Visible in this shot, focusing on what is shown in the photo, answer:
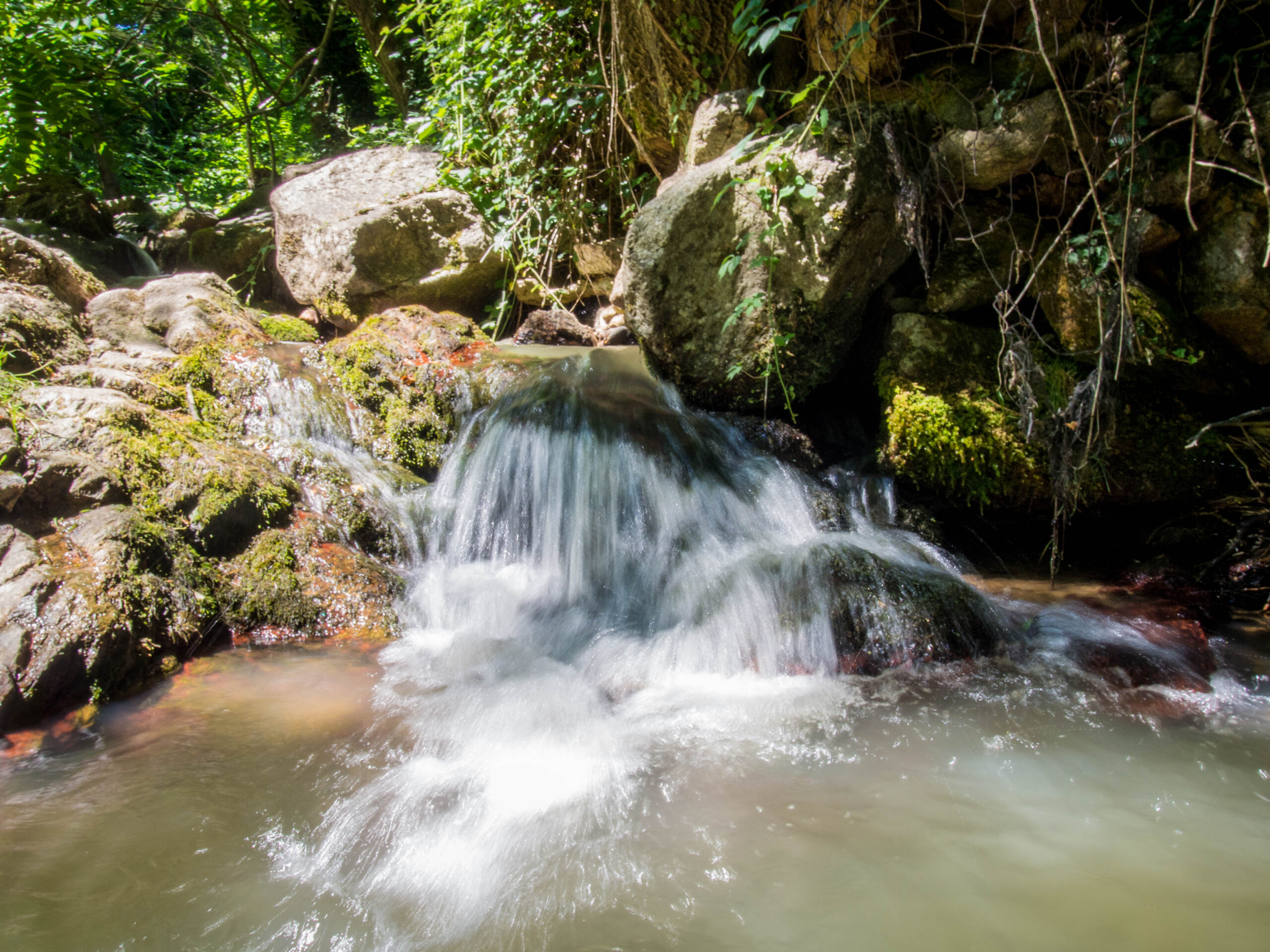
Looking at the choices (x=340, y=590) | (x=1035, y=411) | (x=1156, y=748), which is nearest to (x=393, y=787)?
(x=340, y=590)

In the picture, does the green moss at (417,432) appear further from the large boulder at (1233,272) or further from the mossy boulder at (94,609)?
the large boulder at (1233,272)

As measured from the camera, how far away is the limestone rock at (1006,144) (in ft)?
11.0

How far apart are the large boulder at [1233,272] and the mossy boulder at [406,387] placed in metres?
4.21

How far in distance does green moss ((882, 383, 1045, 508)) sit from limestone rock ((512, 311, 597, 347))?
3422 mm

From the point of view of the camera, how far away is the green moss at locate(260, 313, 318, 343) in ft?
19.2

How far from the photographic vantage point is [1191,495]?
3.47m

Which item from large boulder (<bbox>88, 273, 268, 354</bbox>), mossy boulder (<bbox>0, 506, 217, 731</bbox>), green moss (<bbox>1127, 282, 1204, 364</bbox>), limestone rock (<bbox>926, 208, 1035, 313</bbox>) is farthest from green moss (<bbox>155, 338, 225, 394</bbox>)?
green moss (<bbox>1127, 282, 1204, 364</bbox>)

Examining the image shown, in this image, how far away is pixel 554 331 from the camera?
6.38m

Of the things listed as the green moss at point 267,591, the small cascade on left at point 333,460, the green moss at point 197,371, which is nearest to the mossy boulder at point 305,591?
the green moss at point 267,591

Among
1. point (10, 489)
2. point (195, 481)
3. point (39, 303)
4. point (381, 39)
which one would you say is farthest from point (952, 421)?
point (381, 39)

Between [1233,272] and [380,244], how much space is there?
20.6 feet

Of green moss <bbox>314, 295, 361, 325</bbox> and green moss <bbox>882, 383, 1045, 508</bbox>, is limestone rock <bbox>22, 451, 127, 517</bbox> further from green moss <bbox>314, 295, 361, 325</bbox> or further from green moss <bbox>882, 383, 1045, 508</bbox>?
green moss <bbox>882, 383, 1045, 508</bbox>

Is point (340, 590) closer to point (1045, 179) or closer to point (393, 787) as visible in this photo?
point (393, 787)

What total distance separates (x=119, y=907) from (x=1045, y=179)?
4.83m
